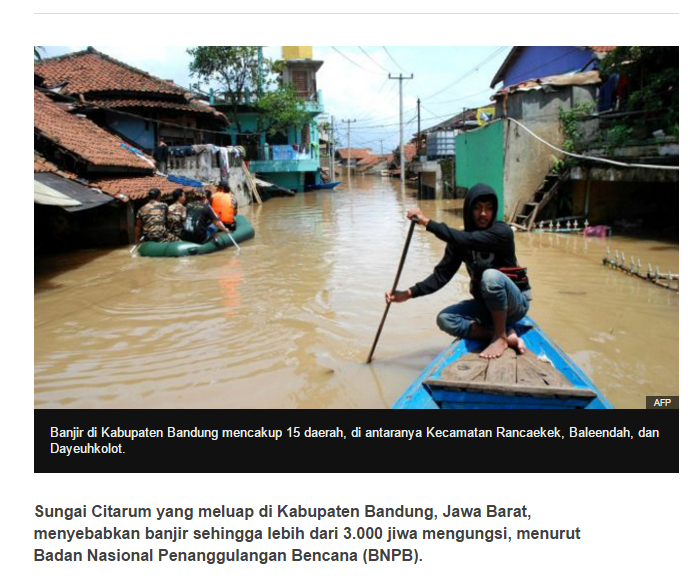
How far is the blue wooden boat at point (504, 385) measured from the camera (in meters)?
2.97

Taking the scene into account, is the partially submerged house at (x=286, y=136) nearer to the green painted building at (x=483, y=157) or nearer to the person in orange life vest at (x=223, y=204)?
the green painted building at (x=483, y=157)

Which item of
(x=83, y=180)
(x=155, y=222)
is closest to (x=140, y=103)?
(x=83, y=180)

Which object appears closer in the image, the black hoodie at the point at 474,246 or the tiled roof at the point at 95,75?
the black hoodie at the point at 474,246

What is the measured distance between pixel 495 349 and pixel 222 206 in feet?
28.6

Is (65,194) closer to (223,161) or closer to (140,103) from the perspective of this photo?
(223,161)

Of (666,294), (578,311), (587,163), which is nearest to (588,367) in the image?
(578,311)

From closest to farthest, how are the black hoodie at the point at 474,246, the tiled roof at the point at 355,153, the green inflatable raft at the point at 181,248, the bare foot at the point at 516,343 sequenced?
the black hoodie at the point at 474,246
the bare foot at the point at 516,343
the green inflatable raft at the point at 181,248
the tiled roof at the point at 355,153

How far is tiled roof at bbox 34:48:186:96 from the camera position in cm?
1883

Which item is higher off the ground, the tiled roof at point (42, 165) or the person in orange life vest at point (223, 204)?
the tiled roof at point (42, 165)

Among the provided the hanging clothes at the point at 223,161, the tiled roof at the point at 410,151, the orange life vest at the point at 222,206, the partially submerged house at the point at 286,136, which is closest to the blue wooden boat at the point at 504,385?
the orange life vest at the point at 222,206

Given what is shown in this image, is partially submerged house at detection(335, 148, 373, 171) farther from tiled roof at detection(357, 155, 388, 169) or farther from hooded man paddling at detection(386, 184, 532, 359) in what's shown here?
hooded man paddling at detection(386, 184, 532, 359)

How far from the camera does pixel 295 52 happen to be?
3375 centimetres
